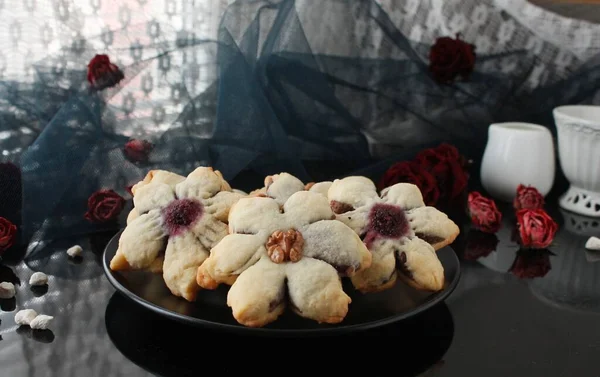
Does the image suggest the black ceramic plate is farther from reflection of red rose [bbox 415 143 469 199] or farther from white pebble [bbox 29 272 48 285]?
reflection of red rose [bbox 415 143 469 199]

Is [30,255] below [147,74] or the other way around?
below

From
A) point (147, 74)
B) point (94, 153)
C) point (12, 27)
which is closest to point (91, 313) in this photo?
point (94, 153)

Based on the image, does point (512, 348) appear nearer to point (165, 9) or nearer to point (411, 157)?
point (411, 157)

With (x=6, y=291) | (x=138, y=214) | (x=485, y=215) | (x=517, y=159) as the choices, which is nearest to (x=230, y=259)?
(x=138, y=214)

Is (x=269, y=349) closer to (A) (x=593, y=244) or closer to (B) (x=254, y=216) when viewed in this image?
(B) (x=254, y=216)

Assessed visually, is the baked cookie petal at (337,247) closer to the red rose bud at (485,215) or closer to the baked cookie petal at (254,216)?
the baked cookie petal at (254,216)

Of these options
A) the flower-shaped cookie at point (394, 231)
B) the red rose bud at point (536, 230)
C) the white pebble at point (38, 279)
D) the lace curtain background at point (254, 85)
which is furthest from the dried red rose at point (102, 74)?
the red rose bud at point (536, 230)

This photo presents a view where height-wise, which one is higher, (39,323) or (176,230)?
(176,230)
